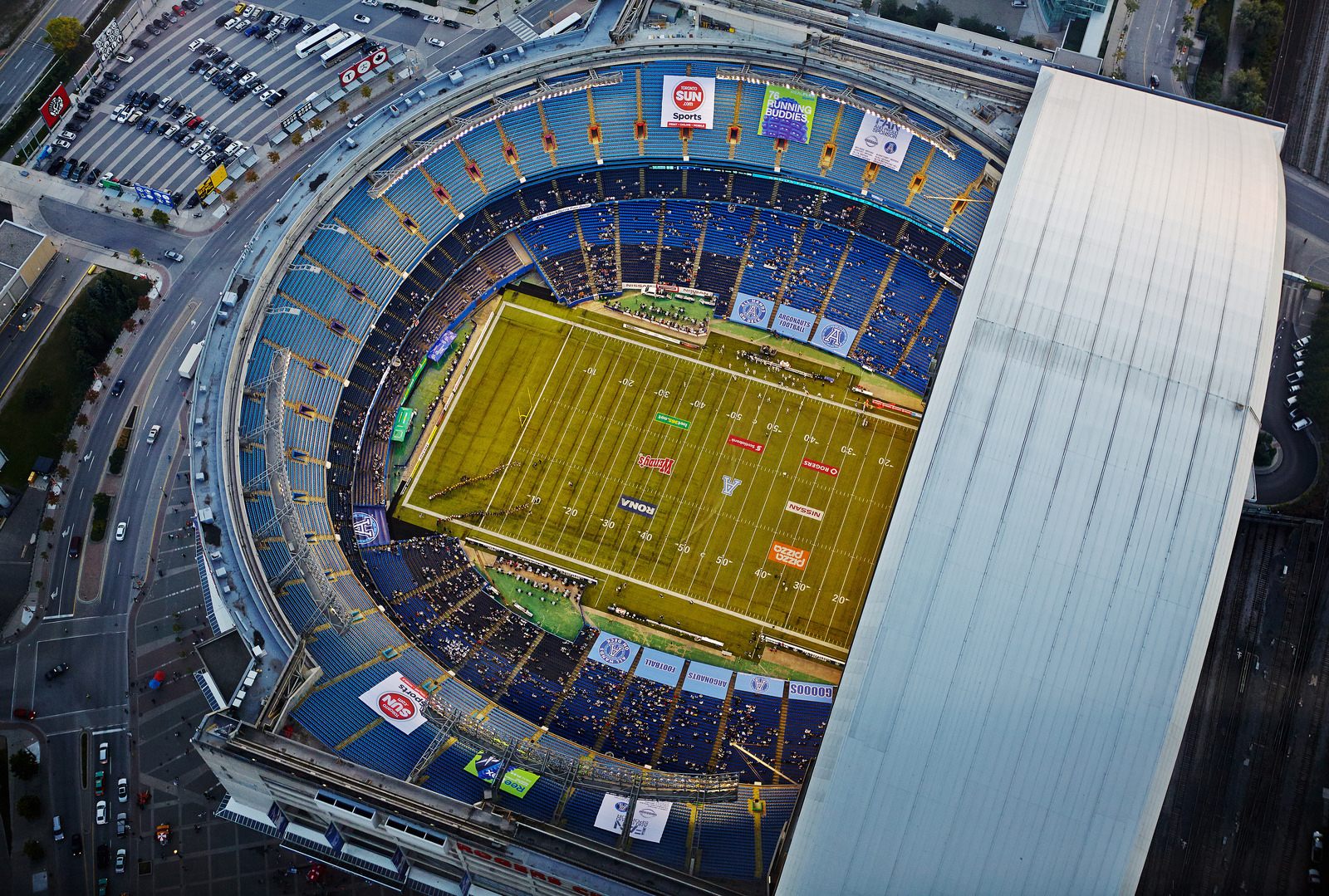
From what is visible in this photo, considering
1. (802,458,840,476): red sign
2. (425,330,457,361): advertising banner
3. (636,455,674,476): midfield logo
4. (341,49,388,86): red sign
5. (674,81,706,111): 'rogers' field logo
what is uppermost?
(674,81,706,111): 'rogers' field logo

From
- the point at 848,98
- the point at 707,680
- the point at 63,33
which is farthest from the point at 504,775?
the point at 63,33

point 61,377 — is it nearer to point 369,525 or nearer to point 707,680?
point 369,525

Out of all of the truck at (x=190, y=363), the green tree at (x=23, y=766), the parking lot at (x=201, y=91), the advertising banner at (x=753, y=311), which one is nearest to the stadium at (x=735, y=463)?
the advertising banner at (x=753, y=311)

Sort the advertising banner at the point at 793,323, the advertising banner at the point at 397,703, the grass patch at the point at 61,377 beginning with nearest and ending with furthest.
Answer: the advertising banner at the point at 397,703
the grass patch at the point at 61,377
the advertising banner at the point at 793,323

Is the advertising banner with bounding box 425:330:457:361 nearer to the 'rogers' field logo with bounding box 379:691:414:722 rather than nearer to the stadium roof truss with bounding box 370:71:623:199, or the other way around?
the stadium roof truss with bounding box 370:71:623:199

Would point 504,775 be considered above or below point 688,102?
below

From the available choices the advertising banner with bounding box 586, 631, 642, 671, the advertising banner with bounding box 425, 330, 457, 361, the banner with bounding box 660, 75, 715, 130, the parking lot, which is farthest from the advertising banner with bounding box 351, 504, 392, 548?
the banner with bounding box 660, 75, 715, 130

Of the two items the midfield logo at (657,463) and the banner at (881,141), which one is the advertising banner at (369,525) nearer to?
the midfield logo at (657,463)
